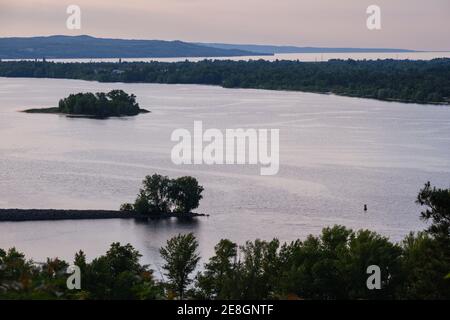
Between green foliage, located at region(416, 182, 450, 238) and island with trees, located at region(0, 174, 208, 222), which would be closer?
green foliage, located at region(416, 182, 450, 238)

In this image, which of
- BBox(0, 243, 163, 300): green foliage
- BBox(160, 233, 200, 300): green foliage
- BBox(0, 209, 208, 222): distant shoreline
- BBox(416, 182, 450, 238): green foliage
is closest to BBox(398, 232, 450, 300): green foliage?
BBox(416, 182, 450, 238): green foliage

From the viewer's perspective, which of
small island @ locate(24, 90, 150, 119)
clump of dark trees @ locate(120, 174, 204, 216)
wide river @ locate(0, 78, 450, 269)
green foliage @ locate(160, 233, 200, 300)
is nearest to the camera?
green foliage @ locate(160, 233, 200, 300)

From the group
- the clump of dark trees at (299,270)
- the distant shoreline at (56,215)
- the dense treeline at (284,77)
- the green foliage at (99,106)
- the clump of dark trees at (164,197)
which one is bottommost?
the distant shoreline at (56,215)
